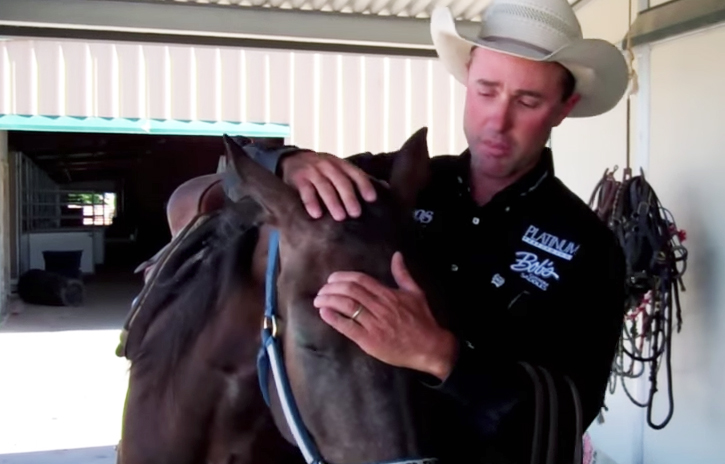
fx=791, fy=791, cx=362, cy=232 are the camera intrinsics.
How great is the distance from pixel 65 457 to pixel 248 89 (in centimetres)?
489

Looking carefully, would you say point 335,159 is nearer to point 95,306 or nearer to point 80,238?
point 95,306

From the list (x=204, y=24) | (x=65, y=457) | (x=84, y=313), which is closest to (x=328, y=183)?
(x=204, y=24)

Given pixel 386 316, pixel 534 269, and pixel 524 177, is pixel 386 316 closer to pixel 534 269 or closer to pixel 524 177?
pixel 534 269

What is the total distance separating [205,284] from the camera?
156 cm

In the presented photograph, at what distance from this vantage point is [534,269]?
5.54 ft

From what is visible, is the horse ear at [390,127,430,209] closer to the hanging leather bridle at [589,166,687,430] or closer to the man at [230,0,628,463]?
the man at [230,0,628,463]

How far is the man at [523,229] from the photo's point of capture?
1.49 meters

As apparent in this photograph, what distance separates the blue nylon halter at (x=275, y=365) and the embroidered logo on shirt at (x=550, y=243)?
61cm

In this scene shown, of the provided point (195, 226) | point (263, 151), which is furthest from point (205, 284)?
point (263, 151)

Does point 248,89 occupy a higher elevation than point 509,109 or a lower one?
higher

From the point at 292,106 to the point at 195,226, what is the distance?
722 cm

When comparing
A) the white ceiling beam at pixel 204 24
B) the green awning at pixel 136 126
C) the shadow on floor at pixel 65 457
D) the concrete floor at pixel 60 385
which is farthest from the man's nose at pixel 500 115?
the green awning at pixel 136 126

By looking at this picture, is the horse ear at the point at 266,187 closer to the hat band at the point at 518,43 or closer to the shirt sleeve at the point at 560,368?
the shirt sleeve at the point at 560,368

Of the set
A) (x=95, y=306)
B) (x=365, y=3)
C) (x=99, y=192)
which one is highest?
(x=365, y=3)
